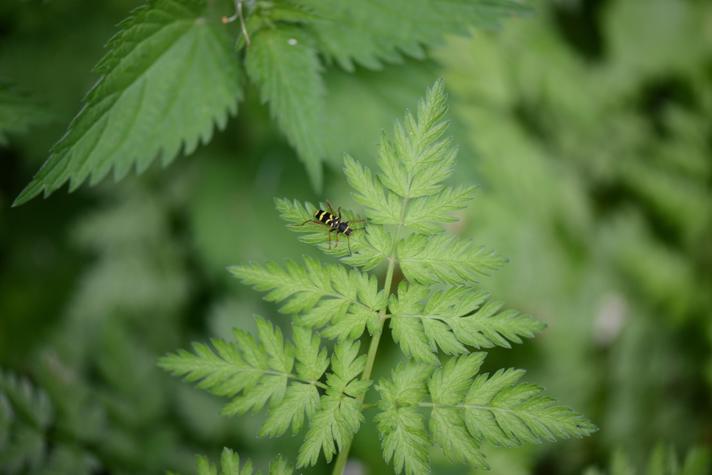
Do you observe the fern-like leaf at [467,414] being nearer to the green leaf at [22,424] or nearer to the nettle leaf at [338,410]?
the nettle leaf at [338,410]

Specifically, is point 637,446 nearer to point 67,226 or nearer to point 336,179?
point 336,179

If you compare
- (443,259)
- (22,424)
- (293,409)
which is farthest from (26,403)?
(443,259)

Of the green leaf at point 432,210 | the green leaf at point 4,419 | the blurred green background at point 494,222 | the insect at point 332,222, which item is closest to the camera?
the green leaf at point 432,210

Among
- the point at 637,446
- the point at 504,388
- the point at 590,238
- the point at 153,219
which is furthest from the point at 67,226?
the point at 637,446

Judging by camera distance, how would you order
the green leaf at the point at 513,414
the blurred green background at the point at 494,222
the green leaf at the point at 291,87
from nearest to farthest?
the green leaf at the point at 513,414, the green leaf at the point at 291,87, the blurred green background at the point at 494,222

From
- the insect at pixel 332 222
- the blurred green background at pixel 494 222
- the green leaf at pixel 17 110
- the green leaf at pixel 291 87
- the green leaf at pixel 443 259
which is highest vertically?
the green leaf at pixel 291 87

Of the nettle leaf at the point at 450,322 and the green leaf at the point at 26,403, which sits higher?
the nettle leaf at the point at 450,322

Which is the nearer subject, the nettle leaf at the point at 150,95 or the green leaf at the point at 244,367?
the green leaf at the point at 244,367

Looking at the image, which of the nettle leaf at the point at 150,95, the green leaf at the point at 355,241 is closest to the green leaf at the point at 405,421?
the green leaf at the point at 355,241
